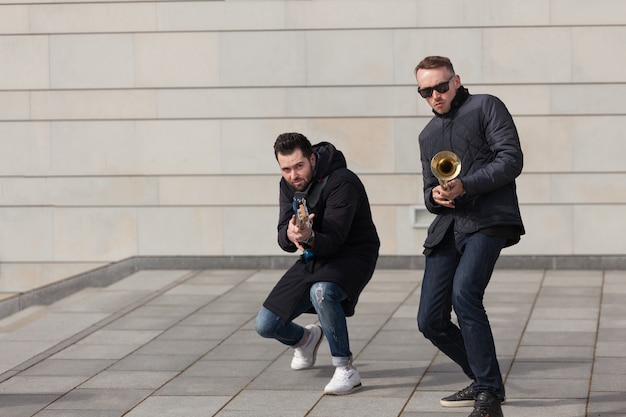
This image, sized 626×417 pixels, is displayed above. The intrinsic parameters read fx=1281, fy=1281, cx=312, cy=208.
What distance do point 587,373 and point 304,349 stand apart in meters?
1.82

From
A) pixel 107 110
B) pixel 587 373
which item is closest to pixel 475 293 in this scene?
pixel 587 373

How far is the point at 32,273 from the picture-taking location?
14.0 meters

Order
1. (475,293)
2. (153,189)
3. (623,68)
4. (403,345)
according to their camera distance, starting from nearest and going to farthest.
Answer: (475,293)
(403,345)
(623,68)
(153,189)

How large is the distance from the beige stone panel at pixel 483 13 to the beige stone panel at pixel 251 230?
258cm

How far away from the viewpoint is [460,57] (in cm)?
1308

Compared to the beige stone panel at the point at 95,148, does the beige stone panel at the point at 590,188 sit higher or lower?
lower

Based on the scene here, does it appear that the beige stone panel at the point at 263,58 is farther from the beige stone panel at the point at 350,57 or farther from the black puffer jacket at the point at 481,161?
the black puffer jacket at the point at 481,161

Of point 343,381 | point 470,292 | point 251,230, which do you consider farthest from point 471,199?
point 251,230

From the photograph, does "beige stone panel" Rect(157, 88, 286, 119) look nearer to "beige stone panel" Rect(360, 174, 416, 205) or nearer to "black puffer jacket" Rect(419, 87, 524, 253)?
"beige stone panel" Rect(360, 174, 416, 205)

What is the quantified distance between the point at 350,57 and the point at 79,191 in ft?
10.7

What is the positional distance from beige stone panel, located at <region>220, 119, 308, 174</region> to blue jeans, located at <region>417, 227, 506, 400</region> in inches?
247

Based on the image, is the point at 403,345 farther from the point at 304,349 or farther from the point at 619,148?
the point at 619,148

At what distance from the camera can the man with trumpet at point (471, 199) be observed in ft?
22.5

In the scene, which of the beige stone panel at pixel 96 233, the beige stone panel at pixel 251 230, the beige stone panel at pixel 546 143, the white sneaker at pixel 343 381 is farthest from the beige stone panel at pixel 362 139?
the white sneaker at pixel 343 381
